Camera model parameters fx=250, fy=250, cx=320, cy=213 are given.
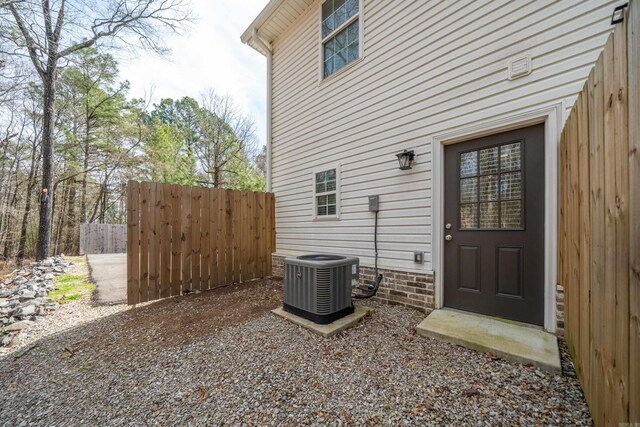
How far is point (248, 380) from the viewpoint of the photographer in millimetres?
1877

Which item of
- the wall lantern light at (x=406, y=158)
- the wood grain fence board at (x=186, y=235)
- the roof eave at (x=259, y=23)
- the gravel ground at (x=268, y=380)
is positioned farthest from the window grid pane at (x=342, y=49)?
the gravel ground at (x=268, y=380)

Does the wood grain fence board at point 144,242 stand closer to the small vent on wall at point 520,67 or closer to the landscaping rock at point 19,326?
the landscaping rock at point 19,326

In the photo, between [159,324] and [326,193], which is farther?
[326,193]

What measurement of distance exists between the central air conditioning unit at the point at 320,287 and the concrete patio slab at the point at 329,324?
46mm

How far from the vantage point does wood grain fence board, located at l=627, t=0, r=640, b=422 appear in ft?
2.67

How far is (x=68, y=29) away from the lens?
230 inches

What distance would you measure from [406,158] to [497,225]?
4.23 ft

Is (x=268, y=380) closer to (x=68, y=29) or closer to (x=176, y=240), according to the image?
(x=176, y=240)

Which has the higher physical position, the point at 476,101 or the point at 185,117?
the point at 185,117

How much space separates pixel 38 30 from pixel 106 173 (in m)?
7.15

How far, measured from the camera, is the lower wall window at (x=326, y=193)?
4341mm

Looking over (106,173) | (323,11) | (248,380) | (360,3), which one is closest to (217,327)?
(248,380)

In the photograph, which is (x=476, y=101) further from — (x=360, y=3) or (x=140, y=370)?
(x=140, y=370)

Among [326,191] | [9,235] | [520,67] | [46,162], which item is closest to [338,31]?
[326,191]
